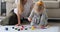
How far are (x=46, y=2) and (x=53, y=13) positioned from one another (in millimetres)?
234

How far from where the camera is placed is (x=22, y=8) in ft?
7.11

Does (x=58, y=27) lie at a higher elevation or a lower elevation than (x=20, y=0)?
lower

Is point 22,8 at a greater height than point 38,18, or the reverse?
point 22,8

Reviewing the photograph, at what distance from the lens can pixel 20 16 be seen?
7.50 feet

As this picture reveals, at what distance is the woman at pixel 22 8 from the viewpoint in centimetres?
214

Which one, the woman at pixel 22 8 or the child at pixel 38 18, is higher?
the woman at pixel 22 8

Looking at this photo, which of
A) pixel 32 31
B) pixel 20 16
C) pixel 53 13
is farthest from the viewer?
pixel 53 13

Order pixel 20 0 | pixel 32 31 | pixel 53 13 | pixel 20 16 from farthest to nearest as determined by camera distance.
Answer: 1. pixel 53 13
2. pixel 20 16
3. pixel 20 0
4. pixel 32 31

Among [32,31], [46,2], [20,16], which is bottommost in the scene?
[32,31]

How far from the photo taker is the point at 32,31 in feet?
6.48

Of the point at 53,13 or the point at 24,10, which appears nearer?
the point at 24,10

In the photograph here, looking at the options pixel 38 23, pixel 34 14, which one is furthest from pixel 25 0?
pixel 38 23

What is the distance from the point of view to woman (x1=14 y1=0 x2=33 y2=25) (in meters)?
2.14

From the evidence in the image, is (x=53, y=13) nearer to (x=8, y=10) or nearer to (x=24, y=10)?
(x=24, y=10)
